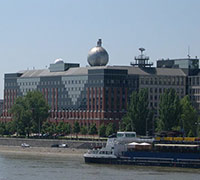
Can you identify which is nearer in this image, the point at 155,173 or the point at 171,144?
the point at 155,173

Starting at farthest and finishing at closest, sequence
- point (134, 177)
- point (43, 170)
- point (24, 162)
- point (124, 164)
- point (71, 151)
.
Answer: point (71, 151) < point (24, 162) < point (124, 164) < point (43, 170) < point (134, 177)

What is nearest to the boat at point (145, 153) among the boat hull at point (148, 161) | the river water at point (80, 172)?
the boat hull at point (148, 161)

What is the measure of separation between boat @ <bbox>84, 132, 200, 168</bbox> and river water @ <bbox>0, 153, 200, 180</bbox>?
2821 mm

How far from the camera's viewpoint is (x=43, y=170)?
15125 cm

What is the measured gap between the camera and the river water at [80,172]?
454ft

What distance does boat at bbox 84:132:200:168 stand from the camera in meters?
155

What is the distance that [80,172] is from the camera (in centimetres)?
14700

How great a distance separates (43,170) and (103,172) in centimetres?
1147

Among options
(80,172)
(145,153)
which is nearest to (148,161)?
(145,153)

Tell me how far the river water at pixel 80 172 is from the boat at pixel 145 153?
2821 mm

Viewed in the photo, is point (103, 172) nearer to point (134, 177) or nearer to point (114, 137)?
point (134, 177)

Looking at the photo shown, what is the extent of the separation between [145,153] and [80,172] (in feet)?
56.4

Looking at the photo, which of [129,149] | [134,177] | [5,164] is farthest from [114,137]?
[134,177]

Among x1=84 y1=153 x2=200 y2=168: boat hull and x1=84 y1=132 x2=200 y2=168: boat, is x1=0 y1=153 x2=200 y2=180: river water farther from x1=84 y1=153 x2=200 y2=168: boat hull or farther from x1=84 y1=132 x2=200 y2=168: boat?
x1=84 y1=132 x2=200 y2=168: boat
